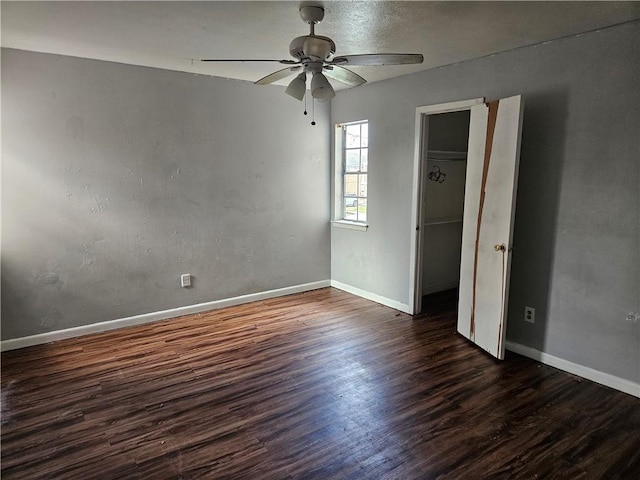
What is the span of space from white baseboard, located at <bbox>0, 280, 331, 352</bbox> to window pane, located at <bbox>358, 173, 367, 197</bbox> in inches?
50.0

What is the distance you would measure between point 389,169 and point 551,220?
68.7 inches

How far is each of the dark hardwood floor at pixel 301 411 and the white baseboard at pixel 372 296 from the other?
23.1 inches

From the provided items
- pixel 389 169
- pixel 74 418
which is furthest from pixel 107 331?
pixel 389 169

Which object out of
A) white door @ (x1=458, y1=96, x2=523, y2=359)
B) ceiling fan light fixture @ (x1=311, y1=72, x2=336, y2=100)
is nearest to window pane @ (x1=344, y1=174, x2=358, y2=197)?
white door @ (x1=458, y1=96, x2=523, y2=359)

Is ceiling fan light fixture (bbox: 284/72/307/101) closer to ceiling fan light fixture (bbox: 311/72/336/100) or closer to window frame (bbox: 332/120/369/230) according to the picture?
ceiling fan light fixture (bbox: 311/72/336/100)

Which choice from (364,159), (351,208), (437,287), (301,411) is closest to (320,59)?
(301,411)

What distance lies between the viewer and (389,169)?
14.3ft

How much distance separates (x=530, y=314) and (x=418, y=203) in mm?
1446

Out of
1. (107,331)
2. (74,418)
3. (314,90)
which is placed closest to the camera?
(74,418)

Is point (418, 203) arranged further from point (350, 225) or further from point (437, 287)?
point (437, 287)

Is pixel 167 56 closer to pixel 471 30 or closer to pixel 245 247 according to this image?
pixel 245 247

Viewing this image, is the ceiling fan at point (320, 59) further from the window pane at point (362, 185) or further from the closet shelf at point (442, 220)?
the closet shelf at point (442, 220)

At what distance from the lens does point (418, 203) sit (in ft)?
13.4

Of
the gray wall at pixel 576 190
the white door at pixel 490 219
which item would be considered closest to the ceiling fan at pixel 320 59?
the white door at pixel 490 219
